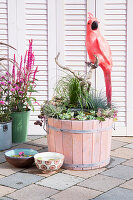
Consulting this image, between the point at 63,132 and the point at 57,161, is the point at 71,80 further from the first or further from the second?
the point at 57,161

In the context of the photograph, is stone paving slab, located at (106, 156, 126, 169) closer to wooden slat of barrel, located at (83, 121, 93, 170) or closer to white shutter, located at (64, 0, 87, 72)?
wooden slat of barrel, located at (83, 121, 93, 170)

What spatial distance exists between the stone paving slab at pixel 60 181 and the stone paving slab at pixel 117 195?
357 millimetres

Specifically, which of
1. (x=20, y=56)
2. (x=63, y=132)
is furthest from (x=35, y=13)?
(x=63, y=132)

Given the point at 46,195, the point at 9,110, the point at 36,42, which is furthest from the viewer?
the point at 36,42

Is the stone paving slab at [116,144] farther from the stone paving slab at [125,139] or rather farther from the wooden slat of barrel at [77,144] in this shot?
the wooden slat of barrel at [77,144]

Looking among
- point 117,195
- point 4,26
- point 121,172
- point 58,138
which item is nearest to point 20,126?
point 58,138

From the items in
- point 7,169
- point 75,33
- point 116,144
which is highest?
point 75,33

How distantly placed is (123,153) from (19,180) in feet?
4.40

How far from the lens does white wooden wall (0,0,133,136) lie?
4.92 metres

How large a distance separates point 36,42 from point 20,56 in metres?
0.26

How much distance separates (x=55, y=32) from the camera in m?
4.96

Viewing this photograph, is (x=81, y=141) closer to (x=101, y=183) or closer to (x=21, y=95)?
(x=101, y=183)

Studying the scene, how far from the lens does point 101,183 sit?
3.54 m

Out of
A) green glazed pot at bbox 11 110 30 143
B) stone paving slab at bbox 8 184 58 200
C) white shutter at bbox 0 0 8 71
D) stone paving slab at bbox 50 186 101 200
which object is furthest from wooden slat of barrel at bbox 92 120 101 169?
white shutter at bbox 0 0 8 71
